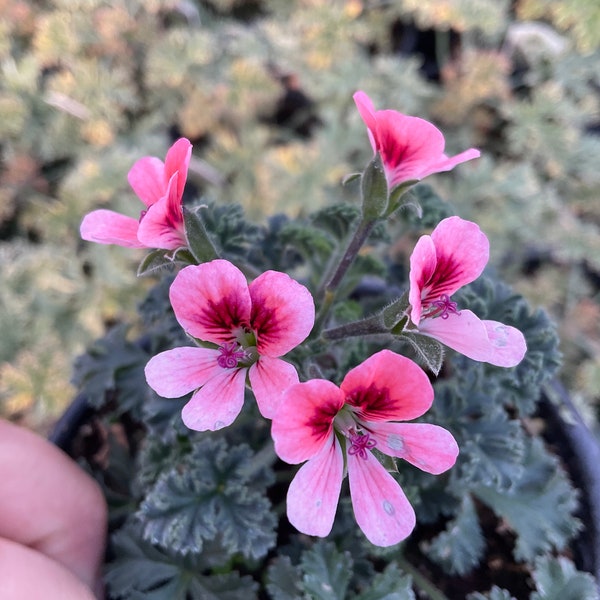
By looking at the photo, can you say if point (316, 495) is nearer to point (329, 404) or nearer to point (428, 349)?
point (329, 404)

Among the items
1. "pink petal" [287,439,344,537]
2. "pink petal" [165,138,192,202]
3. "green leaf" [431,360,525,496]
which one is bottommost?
"green leaf" [431,360,525,496]

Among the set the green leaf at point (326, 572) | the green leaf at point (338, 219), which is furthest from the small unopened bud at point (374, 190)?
the green leaf at point (326, 572)

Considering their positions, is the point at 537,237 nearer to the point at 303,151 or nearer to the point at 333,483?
the point at 303,151

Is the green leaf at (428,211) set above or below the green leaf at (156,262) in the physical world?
below

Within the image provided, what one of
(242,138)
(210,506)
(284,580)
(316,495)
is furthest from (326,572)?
(242,138)

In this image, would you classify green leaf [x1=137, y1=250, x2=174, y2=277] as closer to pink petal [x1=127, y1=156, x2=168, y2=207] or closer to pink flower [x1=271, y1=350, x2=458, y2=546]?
pink petal [x1=127, y1=156, x2=168, y2=207]

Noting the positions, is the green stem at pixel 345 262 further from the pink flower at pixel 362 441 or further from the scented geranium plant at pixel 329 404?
the pink flower at pixel 362 441

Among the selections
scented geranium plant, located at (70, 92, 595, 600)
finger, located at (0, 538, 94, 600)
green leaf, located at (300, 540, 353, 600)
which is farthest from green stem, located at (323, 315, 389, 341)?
finger, located at (0, 538, 94, 600)
